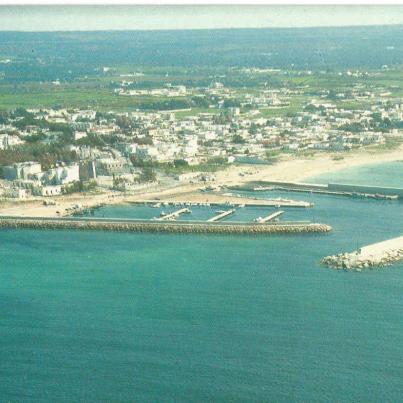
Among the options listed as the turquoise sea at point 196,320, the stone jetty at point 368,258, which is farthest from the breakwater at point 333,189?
the stone jetty at point 368,258

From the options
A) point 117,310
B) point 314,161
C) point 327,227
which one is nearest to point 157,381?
point 117,310

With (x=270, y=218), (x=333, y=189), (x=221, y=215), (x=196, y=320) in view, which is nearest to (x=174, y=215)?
(x=221, y=215)

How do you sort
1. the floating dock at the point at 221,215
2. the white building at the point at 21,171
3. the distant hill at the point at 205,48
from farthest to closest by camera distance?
the distant hill at the point at 205,48
the white building at the point at 21,171
the floating dock at the point at 221,215

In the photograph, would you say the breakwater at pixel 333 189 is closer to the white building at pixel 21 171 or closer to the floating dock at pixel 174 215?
the floating dock at pixel 174 215

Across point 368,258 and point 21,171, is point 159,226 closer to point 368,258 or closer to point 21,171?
point 368,258

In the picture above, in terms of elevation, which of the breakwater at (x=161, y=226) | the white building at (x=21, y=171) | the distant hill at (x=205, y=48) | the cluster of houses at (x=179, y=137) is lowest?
the distant hill at (x=205, y=48)

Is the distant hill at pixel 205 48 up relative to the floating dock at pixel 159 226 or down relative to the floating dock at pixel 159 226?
down

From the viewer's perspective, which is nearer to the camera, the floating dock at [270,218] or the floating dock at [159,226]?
the floating dock at [159,226]
